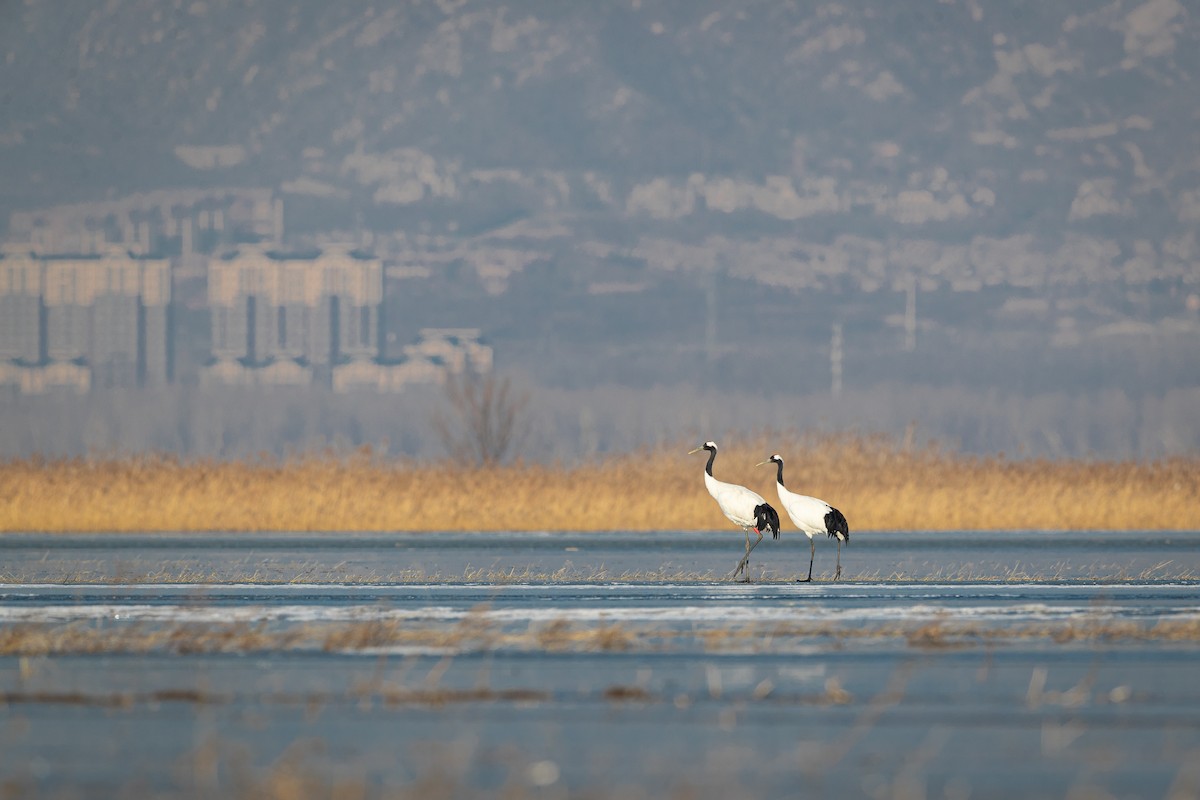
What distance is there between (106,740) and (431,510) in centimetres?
2363

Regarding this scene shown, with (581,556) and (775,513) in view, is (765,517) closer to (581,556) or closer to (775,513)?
(775,513)

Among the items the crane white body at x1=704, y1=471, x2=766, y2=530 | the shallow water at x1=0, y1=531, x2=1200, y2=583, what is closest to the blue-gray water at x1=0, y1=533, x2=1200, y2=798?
the shallow water at x1=0, y1=531, x2=1200, y2=583

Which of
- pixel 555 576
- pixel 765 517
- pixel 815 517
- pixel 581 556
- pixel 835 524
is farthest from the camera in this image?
pixel 581 556

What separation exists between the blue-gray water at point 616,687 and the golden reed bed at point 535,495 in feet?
34.2

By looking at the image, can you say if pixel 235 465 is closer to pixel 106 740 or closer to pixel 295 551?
pixel 295 551

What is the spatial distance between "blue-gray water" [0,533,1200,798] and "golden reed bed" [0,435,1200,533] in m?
10.4

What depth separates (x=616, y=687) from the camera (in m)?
12.0

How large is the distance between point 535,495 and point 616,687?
2230 cm

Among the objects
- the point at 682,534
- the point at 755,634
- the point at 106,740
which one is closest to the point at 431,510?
the point at 682,534

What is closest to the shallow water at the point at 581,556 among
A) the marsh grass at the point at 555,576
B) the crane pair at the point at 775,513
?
the marsh grass at the point at 555,576

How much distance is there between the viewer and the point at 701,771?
9008 mm

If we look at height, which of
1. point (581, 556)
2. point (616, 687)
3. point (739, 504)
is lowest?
point (581, 556)

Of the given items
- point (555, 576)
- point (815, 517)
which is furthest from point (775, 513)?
point (555, 576)

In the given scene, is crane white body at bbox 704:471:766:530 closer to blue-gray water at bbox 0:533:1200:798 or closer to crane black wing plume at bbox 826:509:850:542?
blue-gray water at bbox 0:533:1200:798
